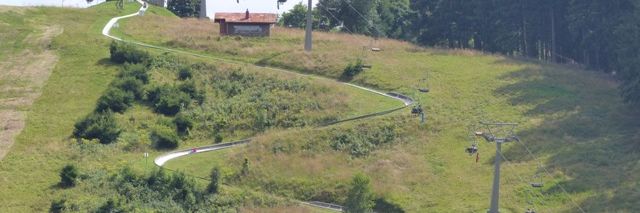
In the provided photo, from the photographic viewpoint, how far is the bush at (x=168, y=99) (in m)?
96.9

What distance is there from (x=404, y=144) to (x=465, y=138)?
4.91 metres

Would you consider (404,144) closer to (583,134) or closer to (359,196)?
(583,134)

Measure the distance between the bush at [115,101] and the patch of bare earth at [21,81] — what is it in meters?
6.58

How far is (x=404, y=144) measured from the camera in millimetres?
88438

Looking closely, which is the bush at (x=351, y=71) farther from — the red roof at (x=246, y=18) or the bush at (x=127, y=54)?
the bush at (x=127, y=54)

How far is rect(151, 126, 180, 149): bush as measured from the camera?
89.4m

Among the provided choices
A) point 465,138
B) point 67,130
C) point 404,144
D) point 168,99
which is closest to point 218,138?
point 168,99

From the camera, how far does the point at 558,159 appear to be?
275 feet

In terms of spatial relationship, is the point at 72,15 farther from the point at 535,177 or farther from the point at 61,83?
the point at 535,177

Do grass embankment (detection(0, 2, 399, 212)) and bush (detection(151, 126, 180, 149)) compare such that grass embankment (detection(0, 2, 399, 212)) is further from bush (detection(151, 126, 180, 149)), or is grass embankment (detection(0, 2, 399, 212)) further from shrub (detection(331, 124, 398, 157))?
shrub (detection(331, 124, 398, 157))

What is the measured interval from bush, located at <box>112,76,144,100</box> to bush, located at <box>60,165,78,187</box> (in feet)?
69.5

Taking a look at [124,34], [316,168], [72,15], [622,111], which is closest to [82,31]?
[124,34]

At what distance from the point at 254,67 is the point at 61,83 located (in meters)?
18.2

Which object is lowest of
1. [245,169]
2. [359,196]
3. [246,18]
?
[359,196]
